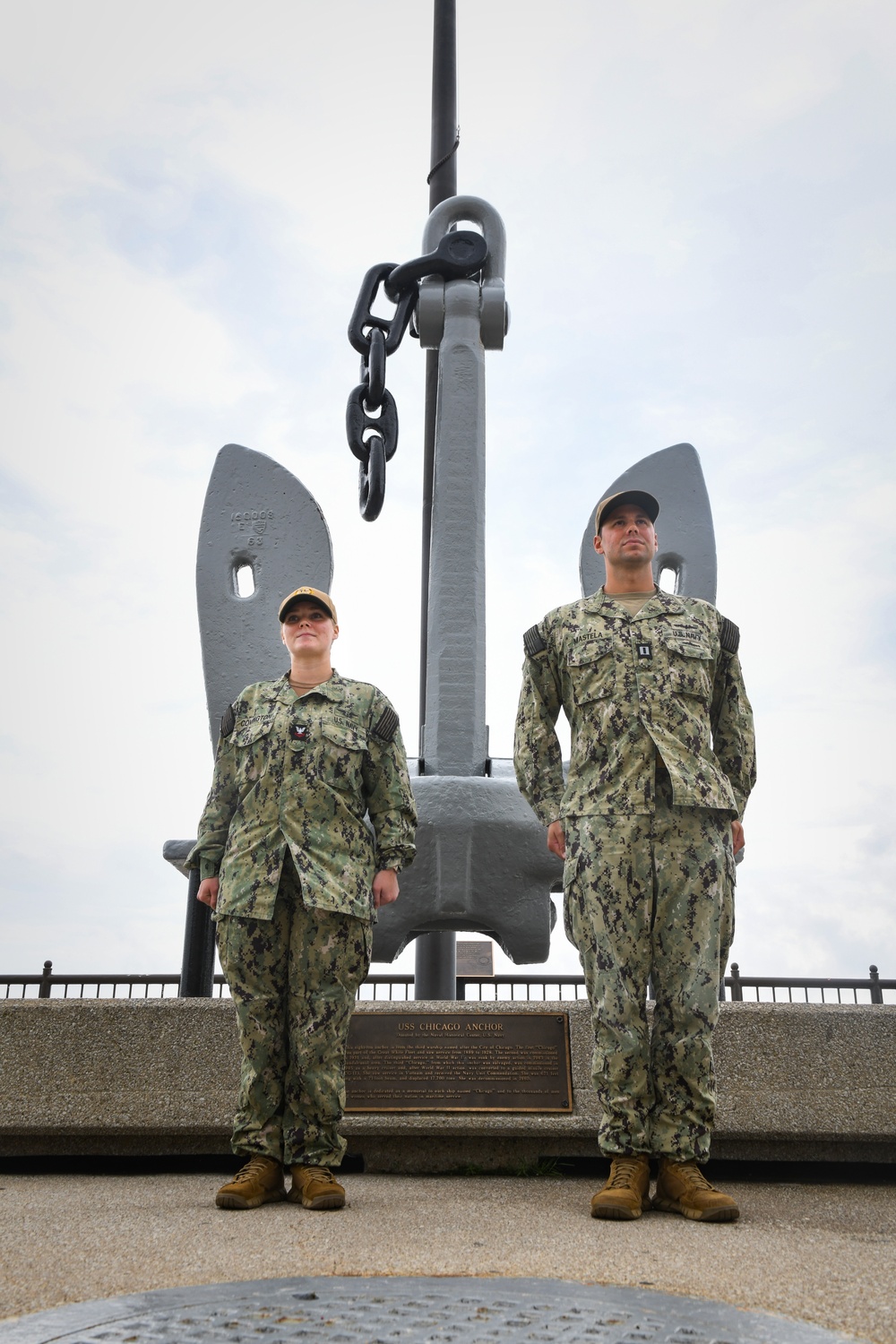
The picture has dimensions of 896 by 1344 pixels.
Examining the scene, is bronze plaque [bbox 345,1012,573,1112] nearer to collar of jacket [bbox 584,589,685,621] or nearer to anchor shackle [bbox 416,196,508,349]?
collar of jacket [bbox 584,589,685,621]

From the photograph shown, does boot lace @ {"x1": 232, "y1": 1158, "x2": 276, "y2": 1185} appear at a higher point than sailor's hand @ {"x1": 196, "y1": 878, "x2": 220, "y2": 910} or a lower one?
lower

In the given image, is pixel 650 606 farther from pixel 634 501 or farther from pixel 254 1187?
pixel 254 1187

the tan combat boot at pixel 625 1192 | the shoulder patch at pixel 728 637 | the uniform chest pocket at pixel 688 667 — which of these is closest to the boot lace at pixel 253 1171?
the tan combat boot at pixel 625 1192

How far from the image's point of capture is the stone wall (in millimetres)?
3008

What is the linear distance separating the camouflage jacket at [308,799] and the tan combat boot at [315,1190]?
55cm

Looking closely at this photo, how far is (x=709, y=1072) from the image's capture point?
2.37 meters

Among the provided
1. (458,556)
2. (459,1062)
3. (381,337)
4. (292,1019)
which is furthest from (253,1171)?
(381,337)

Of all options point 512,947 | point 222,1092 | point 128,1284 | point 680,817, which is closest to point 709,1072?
point 680,817

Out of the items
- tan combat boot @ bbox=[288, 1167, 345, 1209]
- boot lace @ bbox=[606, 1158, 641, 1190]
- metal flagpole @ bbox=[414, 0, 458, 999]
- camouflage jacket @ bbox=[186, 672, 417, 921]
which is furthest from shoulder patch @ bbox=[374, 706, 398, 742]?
metal flagpole @ bbox=[414, 0, 458, 999]

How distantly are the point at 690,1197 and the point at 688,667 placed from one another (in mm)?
1121

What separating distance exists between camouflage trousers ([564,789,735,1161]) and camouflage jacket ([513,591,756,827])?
74 mm

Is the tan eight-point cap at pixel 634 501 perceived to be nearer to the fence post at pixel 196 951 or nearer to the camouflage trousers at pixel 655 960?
the camouflage trousers at pixel 655 960

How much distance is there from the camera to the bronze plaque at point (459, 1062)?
9.84 ft

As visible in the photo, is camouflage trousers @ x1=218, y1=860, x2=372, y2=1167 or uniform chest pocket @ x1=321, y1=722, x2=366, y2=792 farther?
uniform chest pocket @ x1=321, y1=722, x2=366, y2=792
